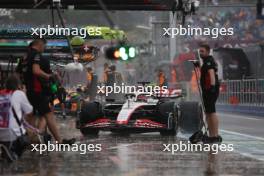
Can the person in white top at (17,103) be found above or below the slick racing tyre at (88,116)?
above

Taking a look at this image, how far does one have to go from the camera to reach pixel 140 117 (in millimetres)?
17047

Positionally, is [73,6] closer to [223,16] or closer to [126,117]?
[126,117]

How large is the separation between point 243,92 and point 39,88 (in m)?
20.2

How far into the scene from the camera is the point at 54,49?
17.2 metres

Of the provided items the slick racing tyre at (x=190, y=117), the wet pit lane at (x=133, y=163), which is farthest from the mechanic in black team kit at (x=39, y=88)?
the slick racing tyre at (x=190, y=117)

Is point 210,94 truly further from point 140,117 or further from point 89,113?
point 89,113

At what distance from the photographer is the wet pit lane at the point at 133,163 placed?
34.6 ft

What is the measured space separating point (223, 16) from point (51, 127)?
4808cm

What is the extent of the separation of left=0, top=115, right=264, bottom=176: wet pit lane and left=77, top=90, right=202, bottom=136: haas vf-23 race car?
2.16 metres

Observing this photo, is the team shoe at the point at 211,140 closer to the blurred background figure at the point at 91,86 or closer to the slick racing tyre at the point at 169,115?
the slick racing tyre at the point at 169,115

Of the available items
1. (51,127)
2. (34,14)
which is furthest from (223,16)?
(51,127)

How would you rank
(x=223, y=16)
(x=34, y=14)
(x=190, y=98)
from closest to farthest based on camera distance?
(x=190, y=98) → (x=223, y=16) → (x=34, y=14)

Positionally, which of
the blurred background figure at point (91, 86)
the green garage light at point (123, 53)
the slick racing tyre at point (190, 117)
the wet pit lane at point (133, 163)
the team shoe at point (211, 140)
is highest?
the green garage light at point (123, 53)

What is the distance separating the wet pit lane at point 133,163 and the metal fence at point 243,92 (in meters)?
16.9
